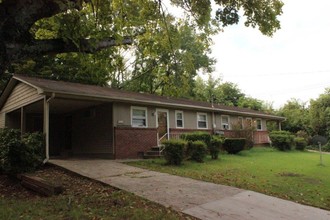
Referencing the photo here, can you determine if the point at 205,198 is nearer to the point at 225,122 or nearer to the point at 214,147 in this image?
the point at 214,147

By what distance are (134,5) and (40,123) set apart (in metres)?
11.0

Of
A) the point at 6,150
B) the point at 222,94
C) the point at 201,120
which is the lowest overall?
the point at 6,150

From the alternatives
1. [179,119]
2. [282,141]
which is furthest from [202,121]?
[282,141]

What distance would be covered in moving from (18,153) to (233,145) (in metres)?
12.1

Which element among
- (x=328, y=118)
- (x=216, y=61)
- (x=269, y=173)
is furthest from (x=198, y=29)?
(x=216, y=61)

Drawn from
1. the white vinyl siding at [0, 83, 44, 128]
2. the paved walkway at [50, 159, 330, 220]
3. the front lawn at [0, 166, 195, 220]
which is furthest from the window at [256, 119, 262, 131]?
the front lawn at [0, 166, 195, 220]

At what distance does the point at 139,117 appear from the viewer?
→ 16359mm

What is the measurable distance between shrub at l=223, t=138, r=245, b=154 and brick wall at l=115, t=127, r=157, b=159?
4680 millimetres

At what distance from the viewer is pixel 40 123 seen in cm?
1812

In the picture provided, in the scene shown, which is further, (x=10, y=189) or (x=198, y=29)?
(x=198, y=29)

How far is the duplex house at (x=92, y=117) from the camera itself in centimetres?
1402

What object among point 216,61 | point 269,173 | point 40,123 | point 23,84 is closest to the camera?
point 269,173

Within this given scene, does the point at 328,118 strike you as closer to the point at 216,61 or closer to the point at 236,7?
the point at 216,61

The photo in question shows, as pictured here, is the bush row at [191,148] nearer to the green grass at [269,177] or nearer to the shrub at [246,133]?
the green grass at [269,177]
